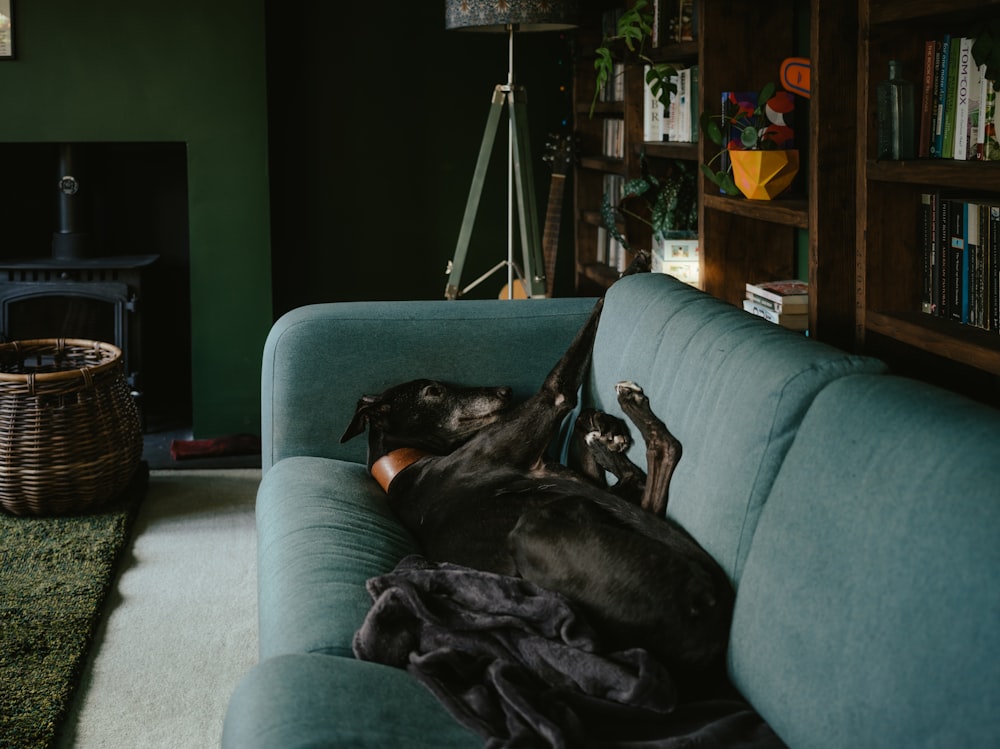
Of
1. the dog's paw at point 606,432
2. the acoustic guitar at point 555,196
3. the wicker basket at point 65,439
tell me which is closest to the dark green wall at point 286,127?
the acoustic guitar at point 555,196

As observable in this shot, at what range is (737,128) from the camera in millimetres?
2926

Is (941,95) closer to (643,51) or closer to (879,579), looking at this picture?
(879,579)

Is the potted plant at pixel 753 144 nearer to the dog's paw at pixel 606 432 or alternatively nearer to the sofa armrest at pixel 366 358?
the sofa armrest at pixel 366 358

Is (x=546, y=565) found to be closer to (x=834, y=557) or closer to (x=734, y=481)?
(x=734, y=481)

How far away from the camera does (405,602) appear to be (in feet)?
5.45

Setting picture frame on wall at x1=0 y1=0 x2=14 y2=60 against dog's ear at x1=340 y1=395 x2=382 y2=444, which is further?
picture frame on wall at x1=0 y1=0 x2=14 y2=60

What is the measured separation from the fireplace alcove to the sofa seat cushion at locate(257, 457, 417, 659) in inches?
81.6

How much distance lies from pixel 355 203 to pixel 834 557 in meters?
3.87

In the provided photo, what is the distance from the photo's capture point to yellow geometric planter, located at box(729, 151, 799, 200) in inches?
107

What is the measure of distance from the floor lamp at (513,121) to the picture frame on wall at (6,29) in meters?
1.67

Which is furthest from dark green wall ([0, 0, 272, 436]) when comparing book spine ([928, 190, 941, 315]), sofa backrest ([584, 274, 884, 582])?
book spine ([928, 190, 941, 315])

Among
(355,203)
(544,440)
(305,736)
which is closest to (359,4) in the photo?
(355,203)

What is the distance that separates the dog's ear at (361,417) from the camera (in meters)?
2.53

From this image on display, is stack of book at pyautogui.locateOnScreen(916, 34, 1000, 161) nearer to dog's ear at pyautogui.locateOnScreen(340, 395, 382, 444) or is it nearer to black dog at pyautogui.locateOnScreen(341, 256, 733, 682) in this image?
black dog at pyautogui.locateOnScreen(341, 256, 733, 682)
